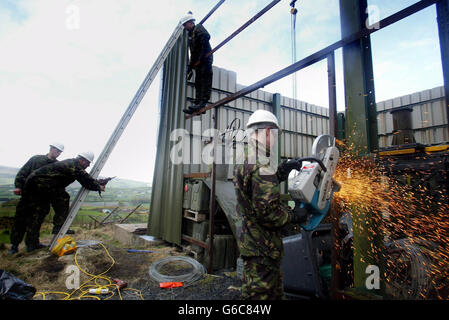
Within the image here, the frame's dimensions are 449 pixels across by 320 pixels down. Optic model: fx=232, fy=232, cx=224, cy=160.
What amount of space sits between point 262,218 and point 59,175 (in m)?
5.12

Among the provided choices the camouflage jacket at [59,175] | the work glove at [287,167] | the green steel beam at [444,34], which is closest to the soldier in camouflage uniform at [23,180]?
the camouflage jacket at [59,175]

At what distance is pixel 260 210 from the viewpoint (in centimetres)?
195

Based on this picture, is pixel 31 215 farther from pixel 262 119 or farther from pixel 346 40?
pixel 346 40

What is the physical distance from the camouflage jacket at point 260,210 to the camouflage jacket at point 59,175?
4.26 m

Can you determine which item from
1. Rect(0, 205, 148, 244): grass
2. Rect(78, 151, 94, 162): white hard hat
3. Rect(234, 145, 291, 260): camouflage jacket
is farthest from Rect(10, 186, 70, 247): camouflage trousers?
Rect(234, 145, 291, 260): camouflage jacket

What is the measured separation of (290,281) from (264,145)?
1612mm

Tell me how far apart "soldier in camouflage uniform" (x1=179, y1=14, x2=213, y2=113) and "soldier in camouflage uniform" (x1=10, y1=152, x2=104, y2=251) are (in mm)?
2729

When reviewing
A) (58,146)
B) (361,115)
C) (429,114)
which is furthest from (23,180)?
(429,114)

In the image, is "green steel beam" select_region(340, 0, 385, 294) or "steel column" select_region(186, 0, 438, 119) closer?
"steel column" select_region(186, 0, 438, 119)

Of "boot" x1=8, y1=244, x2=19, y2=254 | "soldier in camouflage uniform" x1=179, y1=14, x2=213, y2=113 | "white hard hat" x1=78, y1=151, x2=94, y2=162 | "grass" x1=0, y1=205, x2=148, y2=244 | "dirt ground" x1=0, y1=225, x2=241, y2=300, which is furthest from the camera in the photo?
"grass" x1=0, y1=205, x2=148, y2=244

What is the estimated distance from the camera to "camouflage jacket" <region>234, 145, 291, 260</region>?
194 centimetres

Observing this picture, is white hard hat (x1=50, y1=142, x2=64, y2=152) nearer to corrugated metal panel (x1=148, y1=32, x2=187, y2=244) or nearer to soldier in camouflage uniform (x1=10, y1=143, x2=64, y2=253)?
soldier in camouflage uniform (x1=10, y1=143, x2=64, y2=253)

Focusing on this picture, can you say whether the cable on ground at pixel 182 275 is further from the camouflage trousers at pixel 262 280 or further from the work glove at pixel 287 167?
the work glove at pixel 287 167
